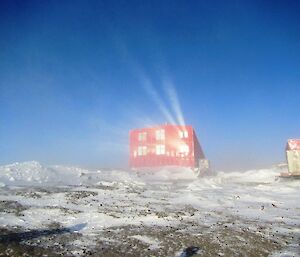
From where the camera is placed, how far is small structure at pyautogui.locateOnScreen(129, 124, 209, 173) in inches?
1714

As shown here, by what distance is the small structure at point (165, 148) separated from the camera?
1714 inches

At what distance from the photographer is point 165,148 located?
4375 cm

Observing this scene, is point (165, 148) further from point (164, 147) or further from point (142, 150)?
point (142, 150)

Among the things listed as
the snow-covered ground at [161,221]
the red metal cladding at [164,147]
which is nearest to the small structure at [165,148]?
the red metal cladding at [164,147]

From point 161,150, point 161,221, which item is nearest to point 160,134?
point 161,150

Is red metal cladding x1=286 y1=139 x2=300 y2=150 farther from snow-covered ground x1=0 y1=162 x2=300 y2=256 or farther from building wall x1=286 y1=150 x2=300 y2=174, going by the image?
snow-covered ground x1=0 y1=162 x2=300 y2=256

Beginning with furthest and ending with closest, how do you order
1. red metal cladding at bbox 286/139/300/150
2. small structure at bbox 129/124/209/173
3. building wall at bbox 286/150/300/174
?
small structure at bbox 129/124/209/173, red metal cladding at bbox 286/139/300/150, building wall at bbox 286/150/300/174

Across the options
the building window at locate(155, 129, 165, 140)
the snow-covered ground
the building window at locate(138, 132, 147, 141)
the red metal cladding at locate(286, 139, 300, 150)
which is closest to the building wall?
the red metal cladding at locate(286, 139, 300, 150)

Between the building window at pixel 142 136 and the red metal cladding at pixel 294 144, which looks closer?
the red metal cladding at pixel 294 144

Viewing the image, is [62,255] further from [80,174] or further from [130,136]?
[130,136]

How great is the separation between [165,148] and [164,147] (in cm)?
20

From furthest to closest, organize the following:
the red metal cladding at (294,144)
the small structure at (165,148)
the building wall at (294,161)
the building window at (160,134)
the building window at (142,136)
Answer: the building window at (142,136)
the building window at (160,134)
the small structure at (165,148)
the red metal cladding at (294,144)
the building wall at (294,161)

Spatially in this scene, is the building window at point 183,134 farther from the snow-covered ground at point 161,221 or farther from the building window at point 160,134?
the snow-covered ground at point 161,221

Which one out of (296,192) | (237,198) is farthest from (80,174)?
(296,192)
